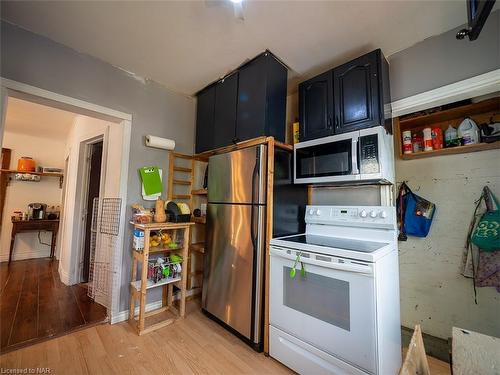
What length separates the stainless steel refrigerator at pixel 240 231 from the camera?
5.66ft

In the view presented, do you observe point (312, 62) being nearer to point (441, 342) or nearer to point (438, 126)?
point (438, 126)

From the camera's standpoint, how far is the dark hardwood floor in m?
1.77

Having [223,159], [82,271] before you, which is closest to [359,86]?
[223,159]

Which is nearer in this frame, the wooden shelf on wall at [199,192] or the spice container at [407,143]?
the spice container at [407,143]

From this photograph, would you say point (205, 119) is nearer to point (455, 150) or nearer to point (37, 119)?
point (455, 150)

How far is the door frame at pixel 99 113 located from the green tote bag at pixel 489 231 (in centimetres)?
296

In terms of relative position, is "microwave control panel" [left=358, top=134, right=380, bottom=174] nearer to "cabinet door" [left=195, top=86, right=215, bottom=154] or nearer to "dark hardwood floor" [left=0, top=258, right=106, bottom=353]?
"cabinet door" [left=195, top=86, right=215, bottom=154]

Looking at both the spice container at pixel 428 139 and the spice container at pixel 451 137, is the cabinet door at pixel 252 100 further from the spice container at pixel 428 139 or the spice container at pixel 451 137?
the spice container at pixel 451 137

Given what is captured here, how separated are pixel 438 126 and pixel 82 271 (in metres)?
4.48

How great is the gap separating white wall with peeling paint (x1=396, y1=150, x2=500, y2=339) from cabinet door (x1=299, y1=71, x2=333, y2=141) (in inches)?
34.4

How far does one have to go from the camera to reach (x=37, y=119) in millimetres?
3391

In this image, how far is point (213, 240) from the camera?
83.6 inches

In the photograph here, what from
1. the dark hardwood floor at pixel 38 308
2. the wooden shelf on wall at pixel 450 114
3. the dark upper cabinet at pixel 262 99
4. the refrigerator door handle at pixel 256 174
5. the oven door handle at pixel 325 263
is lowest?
the dark hardwood floor at pixel 38 308

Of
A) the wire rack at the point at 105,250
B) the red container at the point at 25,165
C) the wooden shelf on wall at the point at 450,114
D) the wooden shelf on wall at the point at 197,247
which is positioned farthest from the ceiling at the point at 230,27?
the red container at the point at 25,165
